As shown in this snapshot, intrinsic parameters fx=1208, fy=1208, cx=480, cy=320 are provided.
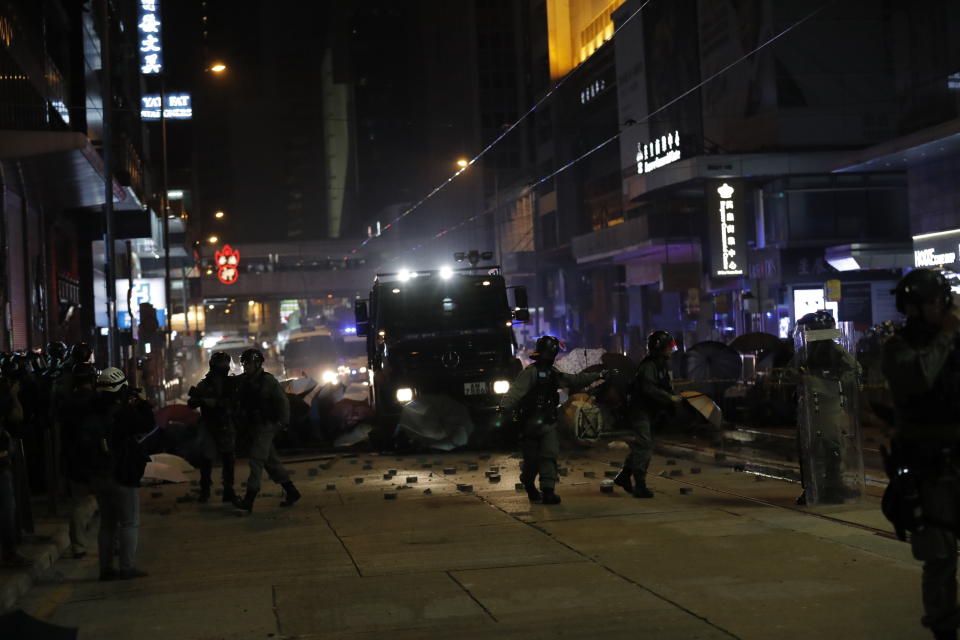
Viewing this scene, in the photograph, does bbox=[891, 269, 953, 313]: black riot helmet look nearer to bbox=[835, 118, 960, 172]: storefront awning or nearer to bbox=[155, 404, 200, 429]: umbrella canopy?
bbox=[155, 404, 200, 429]: umbrella canopy

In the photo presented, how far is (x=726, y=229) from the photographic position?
1663 inches

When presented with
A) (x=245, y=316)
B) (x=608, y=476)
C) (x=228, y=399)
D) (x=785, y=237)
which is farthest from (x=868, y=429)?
(x=245, y=316)

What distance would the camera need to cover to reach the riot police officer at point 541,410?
12.6 m

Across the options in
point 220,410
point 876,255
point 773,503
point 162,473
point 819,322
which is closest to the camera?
point 819,322

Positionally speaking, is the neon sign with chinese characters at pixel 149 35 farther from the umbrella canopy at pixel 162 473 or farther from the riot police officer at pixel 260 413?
the riot police officer at pixel 260 413

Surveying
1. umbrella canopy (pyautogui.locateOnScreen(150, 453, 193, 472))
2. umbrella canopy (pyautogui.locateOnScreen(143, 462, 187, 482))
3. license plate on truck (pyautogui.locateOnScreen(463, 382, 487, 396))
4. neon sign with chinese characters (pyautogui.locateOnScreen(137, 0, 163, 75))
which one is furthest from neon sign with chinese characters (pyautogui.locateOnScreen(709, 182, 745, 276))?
umbrella canopy (pyautogui.locateOnScreen(143, 462, 187, 482))

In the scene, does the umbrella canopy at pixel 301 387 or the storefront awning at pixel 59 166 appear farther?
the storefront awning at pixel 59 166

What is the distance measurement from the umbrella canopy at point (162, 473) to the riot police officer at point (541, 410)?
5.76 meters

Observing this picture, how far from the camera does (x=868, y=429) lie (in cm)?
2114

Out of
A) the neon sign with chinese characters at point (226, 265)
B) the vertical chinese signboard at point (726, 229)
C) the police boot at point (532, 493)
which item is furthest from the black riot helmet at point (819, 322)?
the neon sign with chinese characters at point (226, 265)

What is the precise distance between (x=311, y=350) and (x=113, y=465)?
3739cm

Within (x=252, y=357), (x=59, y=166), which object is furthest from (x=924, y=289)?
(x=59, y=166)

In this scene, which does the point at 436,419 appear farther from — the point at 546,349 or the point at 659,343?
the point at 659,343

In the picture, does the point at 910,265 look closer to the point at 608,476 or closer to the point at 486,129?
the point at 608,476
